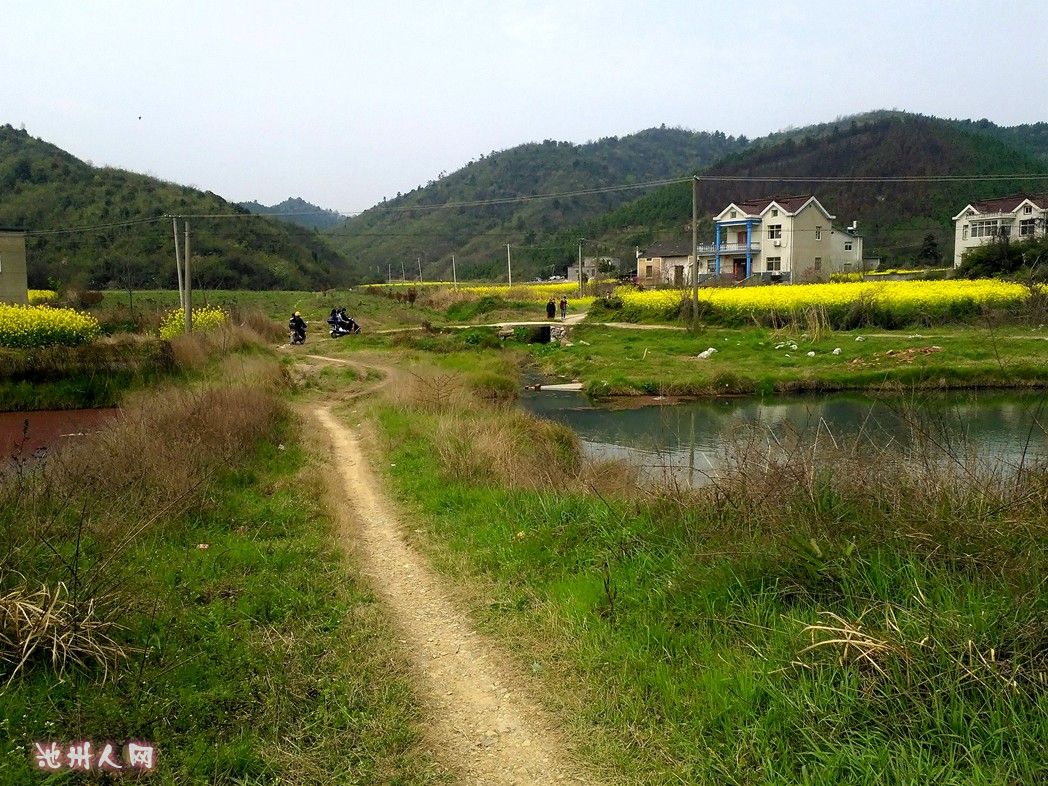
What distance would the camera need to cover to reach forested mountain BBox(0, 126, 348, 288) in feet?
192

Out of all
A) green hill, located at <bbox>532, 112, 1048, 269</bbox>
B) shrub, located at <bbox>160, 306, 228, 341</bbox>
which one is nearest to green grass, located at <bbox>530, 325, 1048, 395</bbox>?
shrub, located at <bbox>160, 306, 228, 341</bbox>

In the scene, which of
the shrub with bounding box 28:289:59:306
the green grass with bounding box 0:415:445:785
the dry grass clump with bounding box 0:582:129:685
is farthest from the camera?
the shrub with bounding box 28:289:59:306

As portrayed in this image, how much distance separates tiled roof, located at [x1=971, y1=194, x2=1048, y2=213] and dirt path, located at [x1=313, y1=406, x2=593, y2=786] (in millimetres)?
59156

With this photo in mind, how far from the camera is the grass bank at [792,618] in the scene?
129 inches

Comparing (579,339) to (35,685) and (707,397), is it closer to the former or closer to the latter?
(707,397)

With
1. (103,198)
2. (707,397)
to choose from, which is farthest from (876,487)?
(103,198)

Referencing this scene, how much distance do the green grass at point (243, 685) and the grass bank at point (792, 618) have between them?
0.99 meters

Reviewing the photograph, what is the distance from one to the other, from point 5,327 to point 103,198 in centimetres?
5811

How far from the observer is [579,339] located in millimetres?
33031

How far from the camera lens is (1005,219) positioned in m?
52.7

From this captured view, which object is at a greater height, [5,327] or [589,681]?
[5,327]

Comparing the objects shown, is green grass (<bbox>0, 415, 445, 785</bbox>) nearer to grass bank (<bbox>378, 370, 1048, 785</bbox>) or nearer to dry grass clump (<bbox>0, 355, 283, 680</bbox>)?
dry grass clump (<bbox>0, 355, 283, 680</bbox>)

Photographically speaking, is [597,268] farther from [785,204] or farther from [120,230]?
[120,230]

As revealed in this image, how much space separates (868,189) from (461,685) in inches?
3628
